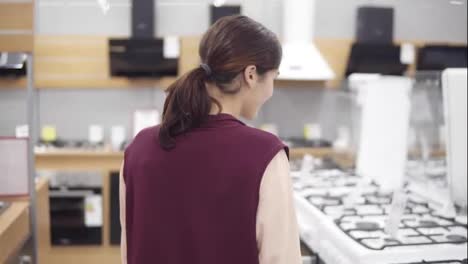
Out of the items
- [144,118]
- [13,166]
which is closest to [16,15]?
[13,166]

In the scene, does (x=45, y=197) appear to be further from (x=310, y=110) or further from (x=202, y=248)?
(x=310, y=110)

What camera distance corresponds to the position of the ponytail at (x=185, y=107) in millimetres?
1004

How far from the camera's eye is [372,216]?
194 centimetres

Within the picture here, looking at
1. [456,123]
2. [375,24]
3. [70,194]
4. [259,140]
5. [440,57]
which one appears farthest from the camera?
[440,57]

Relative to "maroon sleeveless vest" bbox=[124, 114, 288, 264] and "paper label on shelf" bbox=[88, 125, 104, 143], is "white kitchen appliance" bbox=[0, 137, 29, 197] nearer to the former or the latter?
"maroon sleeveless vest" bbox=[124, 114, 288, 264]

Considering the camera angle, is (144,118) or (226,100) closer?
(226,100)

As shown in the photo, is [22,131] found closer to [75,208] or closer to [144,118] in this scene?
[75,208]

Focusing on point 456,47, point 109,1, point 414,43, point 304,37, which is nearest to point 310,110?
point 304,37

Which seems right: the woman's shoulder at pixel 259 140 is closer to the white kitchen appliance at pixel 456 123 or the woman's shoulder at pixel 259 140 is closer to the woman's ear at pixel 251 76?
the woman's ear at pixel 251 76

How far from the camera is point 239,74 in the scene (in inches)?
41.3

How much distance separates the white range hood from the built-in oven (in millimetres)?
1575

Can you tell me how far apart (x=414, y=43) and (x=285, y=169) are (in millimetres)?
3573

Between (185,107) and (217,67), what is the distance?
0.11 meters

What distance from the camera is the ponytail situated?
100cm
